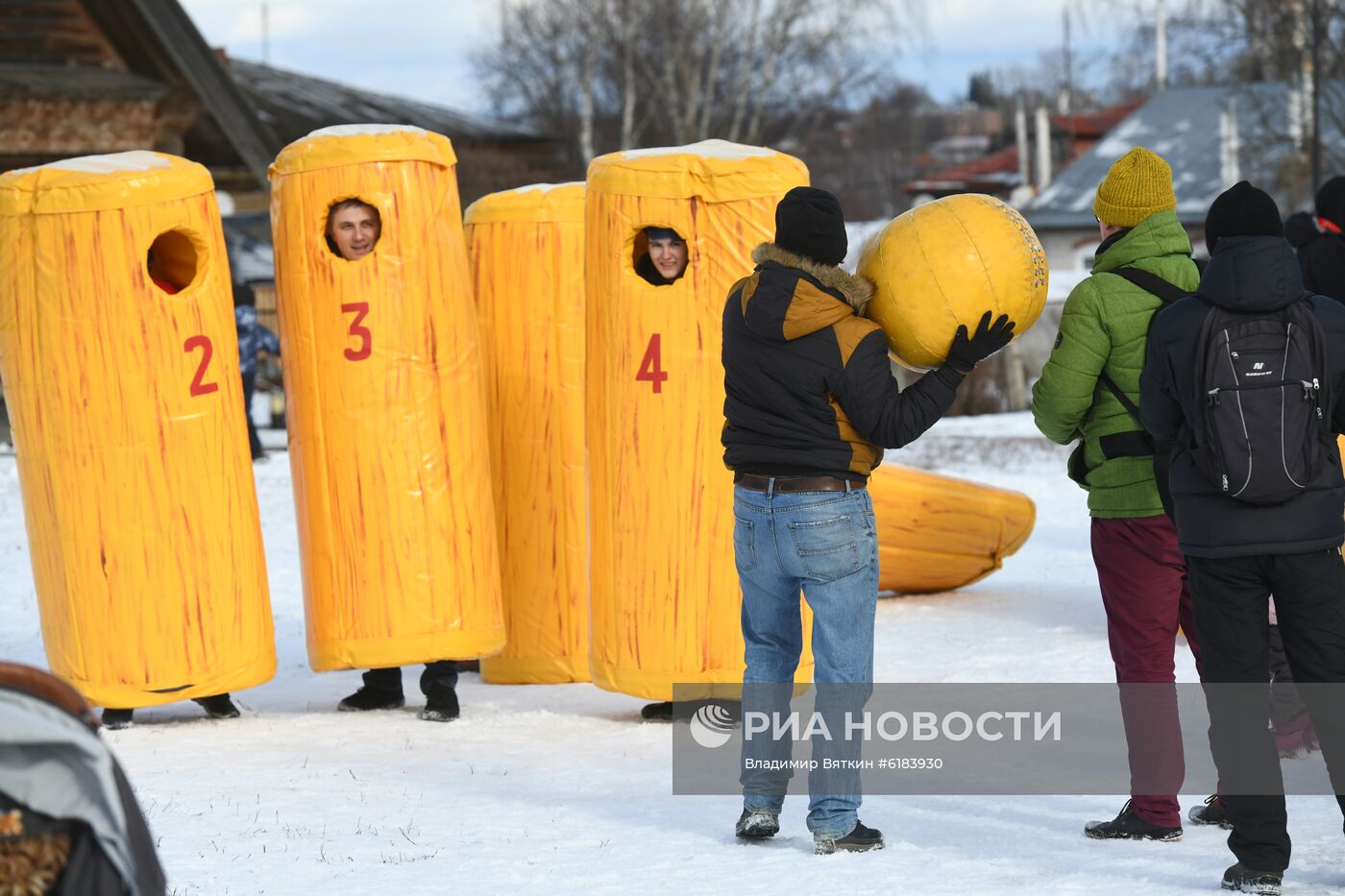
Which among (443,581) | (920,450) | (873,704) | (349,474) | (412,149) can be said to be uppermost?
(412,149)

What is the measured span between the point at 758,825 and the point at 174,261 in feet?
11.5

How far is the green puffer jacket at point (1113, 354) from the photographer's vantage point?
5012 mm

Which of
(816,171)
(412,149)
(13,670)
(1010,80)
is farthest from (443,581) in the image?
(1010,80)

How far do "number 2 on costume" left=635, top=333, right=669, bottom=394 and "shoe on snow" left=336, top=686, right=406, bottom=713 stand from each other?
1.75 meters

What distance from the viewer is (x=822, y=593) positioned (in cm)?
491

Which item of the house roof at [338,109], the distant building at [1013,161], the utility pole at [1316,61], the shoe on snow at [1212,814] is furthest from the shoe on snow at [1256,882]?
the distant building at [1013,161]

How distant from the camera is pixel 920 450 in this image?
1767cm

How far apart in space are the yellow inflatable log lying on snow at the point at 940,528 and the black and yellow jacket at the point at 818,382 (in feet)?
14.9

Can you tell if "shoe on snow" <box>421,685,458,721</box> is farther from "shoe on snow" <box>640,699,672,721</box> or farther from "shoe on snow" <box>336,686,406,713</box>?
"shoe on snow" <box>640,699,672,721</box>

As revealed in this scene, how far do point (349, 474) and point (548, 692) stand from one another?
4.49 ft

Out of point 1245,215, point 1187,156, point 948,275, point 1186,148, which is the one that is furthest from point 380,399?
point 1186,148

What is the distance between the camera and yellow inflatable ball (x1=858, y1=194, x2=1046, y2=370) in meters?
4.93

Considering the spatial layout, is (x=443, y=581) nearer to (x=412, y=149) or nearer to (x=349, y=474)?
Result: (x=349, y=474)

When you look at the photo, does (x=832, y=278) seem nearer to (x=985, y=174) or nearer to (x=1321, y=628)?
(x=1321, y=628)
